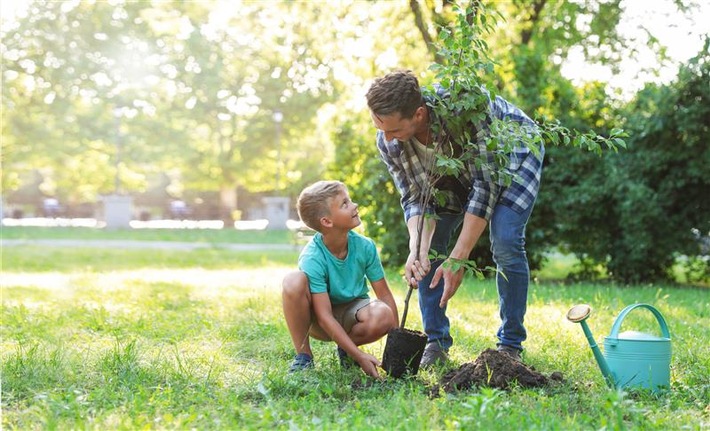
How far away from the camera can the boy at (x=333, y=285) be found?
380 cm

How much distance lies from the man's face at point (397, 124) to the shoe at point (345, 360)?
1090mm

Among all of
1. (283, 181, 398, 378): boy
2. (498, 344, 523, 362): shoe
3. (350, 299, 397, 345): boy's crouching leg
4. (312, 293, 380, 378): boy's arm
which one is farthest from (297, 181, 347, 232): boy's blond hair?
(498, 344, 523, 362): shoe

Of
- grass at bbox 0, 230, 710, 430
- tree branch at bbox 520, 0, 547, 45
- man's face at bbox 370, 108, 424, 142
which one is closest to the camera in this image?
grass at bbox 0, 230, 710, 430

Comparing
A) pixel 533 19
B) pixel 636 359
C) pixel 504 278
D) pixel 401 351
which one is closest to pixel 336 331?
pixel 401 351

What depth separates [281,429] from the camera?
2836mm

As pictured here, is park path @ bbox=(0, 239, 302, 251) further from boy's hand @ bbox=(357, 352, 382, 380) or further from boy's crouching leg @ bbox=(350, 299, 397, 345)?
boy's hand @ bbox=(357, 352, 382, 380)

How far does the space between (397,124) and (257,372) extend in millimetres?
1417

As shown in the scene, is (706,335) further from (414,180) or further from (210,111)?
(210,111)

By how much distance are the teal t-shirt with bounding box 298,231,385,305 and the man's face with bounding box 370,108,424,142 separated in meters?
0.60

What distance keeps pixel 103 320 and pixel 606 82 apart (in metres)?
7.49

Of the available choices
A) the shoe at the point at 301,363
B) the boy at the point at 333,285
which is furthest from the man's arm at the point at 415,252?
the shoe at the point at 301,363

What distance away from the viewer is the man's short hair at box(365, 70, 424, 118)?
3541mm

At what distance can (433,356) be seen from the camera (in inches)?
162

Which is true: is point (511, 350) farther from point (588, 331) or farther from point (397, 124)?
point (397, 124)
